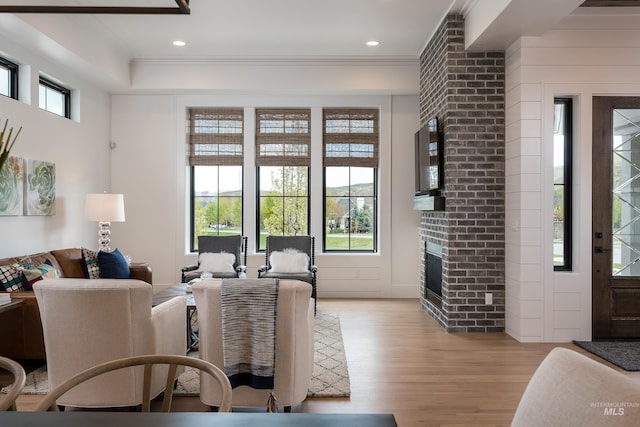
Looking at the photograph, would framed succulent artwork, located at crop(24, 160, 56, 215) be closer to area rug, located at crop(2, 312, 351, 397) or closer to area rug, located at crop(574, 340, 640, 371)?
Result: area rug, located at crop(2, 312, 351, 397)

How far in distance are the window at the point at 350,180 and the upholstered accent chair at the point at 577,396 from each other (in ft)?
19.2

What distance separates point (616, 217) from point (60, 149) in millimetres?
6099

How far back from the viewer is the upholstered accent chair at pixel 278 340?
265 cm

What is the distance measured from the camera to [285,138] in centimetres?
674

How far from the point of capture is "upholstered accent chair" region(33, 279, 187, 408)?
252cm

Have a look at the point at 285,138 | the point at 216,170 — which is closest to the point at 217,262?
the point at 216,170

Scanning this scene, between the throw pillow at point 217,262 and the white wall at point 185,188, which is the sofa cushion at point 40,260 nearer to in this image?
the throw pillow at point 217,262

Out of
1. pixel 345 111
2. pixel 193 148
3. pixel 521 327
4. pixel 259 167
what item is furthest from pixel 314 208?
pixel 521 327

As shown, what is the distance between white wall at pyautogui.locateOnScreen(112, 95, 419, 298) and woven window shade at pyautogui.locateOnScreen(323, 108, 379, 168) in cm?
12

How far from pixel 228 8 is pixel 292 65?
62.7 inches

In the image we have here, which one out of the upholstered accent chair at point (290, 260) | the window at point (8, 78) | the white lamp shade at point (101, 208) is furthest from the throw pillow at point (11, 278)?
the upholstered accent chair at point (290, 260)

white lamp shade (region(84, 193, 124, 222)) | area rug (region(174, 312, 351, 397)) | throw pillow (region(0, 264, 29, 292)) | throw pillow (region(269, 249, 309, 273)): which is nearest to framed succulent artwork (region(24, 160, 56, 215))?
white lamp shade (region(84, 193, 124, 222))

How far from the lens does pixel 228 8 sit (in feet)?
15.5

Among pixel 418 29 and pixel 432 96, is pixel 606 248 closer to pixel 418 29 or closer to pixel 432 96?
pixel 432 96
